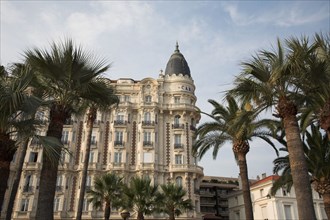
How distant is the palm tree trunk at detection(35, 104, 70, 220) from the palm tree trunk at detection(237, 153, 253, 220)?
11.3m

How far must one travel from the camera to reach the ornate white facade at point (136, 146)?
46.0 meters

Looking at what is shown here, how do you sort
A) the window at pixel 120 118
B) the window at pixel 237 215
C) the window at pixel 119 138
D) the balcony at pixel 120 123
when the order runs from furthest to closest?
the window at pixel 237 215, the window at pixel 120 118, the balcony at pixel 120 123, the window at pixel 119 138

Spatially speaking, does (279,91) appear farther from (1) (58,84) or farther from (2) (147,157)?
(2) (147,157)

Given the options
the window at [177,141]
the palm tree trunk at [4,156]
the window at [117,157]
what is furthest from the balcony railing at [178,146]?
the palm tree trunk at [4,156]

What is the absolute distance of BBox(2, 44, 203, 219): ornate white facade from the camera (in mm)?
46000

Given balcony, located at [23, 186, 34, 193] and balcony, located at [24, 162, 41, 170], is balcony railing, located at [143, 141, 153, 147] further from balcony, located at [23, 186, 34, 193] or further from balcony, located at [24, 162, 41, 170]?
balcony, located at [23, 186, 34, 193]

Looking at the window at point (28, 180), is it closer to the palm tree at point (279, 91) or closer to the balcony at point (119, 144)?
the balcony at point (119, 144)

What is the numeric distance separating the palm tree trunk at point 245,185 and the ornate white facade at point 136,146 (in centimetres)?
2756

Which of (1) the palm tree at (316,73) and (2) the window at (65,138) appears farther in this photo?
(2) the window at (65,138)

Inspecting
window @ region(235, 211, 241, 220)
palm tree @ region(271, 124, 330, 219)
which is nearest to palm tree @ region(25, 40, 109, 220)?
palm tree @ region(271, 124, 330, 219)

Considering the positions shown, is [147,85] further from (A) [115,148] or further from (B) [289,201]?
(B) [289,201]

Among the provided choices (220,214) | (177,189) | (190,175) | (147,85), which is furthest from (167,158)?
A: (220,214)

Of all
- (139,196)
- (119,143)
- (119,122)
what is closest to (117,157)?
(119,143)

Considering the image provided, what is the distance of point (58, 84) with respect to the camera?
13516 mm
